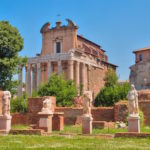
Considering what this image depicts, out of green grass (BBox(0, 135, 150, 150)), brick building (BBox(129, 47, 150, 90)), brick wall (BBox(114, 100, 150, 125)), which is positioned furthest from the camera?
brick building (BBox(129, 47, 150, 90))

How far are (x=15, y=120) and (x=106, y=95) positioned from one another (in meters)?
16.9

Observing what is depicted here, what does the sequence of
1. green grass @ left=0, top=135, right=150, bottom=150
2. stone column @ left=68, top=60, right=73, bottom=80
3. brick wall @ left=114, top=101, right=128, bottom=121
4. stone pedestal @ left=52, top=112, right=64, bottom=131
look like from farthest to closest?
stone column @ left=68, top=60, right=73, bottom=80 < brick wall @ left=114, top=101, right=128, bottom=121 < stone pedestal @ left=52, top=112, right=64, bottom=131 < green grass @ left=0, top=135, right=150, bottom=150

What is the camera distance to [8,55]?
32.0 metres

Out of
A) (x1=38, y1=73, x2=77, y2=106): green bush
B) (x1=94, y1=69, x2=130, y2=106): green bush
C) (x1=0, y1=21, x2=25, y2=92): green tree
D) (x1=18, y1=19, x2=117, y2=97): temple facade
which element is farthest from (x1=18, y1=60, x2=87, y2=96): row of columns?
(x1=0, y1=21, x2=25, y2=92): green tree

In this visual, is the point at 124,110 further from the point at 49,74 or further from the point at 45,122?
the point at 49,74

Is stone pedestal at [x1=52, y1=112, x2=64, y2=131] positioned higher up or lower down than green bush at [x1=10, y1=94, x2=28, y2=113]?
lower down

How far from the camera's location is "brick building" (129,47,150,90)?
185ft

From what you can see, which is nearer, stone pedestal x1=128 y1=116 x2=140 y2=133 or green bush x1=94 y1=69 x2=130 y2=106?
stone pedestal x1=128 y1=116 x2=140 y2=133

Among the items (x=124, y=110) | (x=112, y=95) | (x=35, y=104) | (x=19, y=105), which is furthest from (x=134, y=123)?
(x=112, y=95)

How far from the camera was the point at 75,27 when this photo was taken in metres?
59.7

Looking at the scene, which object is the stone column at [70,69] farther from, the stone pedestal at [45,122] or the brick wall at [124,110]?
the stone pedestal at [45,122]

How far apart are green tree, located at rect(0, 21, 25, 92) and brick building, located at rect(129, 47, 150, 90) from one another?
2942 cm

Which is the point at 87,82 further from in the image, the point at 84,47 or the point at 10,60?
the point at 10,60

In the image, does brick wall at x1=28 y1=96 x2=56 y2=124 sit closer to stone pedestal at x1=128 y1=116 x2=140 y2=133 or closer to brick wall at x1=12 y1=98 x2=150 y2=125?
brick wall at x1=12 y1=98 x2=150 y2=125
